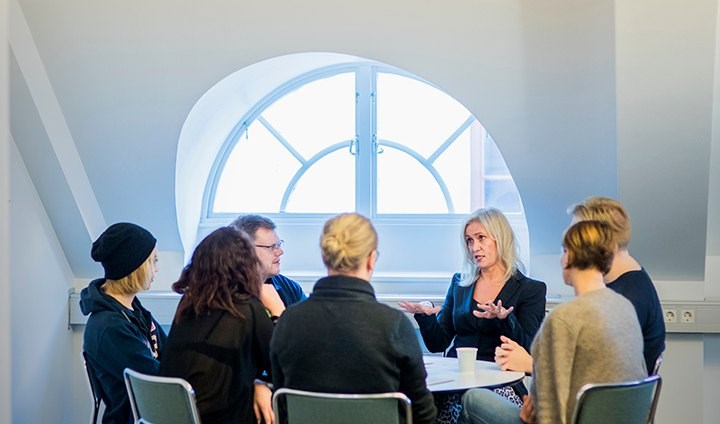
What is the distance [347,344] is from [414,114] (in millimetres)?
2498

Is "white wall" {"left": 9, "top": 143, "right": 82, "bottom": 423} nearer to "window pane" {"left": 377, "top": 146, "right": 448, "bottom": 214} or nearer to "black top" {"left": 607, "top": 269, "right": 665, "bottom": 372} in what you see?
"window pane" {"left": 377, "top": 146, "right": 448, "bottom": 214}

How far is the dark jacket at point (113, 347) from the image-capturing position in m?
3.23

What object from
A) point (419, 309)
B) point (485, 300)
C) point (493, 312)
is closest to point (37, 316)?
point (419, 309)

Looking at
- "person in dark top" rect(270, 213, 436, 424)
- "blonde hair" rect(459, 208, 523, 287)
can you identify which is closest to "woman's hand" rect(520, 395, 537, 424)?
"person in dark top" rect(270, 213, 436, 424)

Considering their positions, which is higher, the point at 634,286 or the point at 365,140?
the point at 365,140

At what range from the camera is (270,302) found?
365 cm

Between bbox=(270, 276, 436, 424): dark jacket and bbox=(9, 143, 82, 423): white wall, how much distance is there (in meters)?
2.04

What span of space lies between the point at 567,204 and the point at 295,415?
2177 millimetres

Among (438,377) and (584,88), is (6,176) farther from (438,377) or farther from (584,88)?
(584,88)

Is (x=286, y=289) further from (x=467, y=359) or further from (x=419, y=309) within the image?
(x=467, y=359)

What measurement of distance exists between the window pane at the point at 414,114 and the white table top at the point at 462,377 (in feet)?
5.43

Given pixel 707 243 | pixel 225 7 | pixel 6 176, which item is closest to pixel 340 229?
pixel 6 176

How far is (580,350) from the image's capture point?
9.02 ft

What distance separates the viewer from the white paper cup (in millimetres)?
3371
